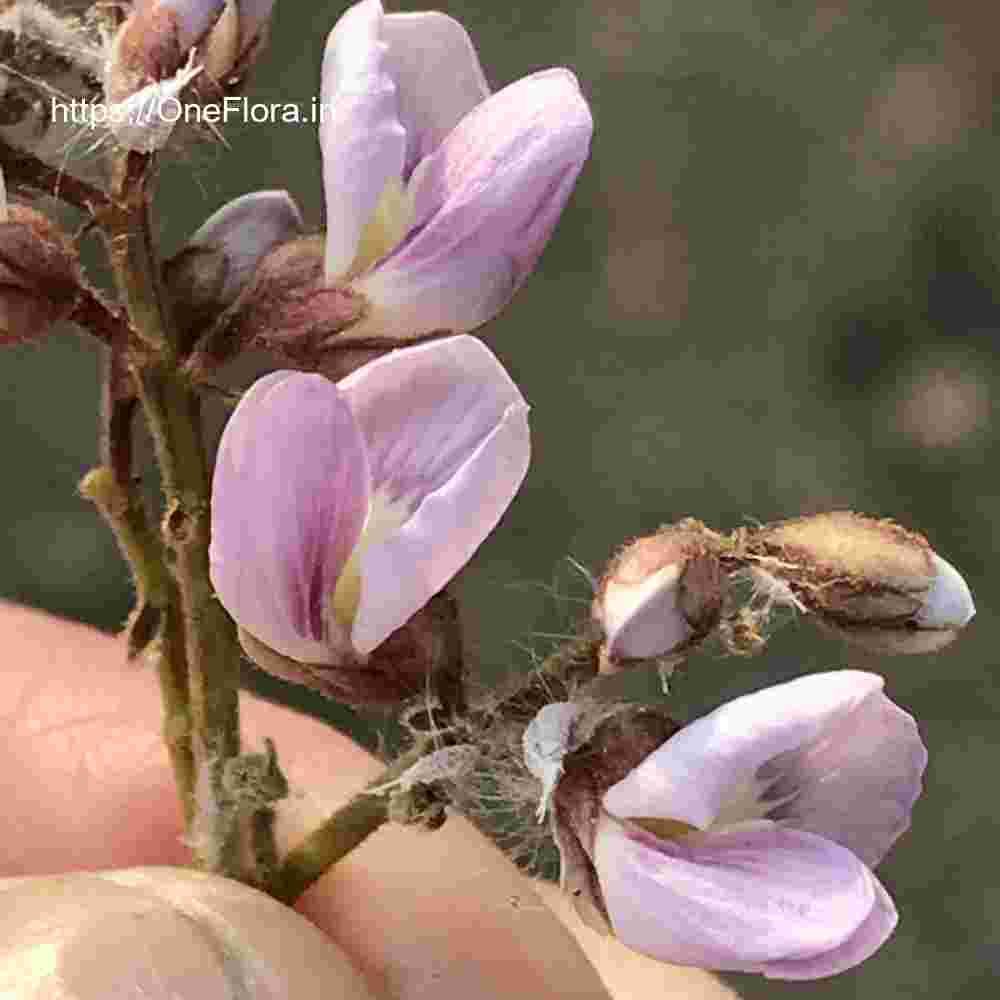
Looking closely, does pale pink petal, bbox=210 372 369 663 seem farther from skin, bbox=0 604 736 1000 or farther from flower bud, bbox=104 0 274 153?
skin, bbox=0 604 736 1000

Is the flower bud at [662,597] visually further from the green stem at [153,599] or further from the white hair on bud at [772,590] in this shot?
the green stem at [153,599]

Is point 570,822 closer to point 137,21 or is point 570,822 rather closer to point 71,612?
point 137,21

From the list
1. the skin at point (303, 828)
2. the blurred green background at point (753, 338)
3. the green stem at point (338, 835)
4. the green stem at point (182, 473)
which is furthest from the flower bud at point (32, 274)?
the blurred green background at point (753, 338)

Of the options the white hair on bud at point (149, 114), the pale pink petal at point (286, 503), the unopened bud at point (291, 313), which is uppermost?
the white hair on bud at point (149, 114)

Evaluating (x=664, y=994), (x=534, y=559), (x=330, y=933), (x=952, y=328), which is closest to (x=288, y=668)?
(x=330, y=933)

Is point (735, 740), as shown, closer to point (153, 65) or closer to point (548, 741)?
point (548, 741)

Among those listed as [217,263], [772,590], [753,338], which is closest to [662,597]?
[772,590]
